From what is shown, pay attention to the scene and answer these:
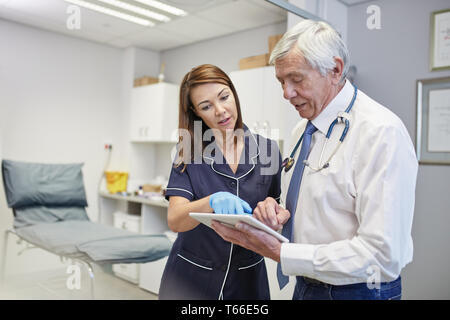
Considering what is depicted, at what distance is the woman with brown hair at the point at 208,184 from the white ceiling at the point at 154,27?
273 millimetres

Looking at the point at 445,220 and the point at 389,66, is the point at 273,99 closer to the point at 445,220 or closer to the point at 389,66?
the point at 389,66

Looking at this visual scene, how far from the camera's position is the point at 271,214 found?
3.55 feet

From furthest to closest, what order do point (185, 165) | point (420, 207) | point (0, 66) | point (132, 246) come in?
1. point (420, 207)
2. point (132, 246)
3. point (185, 165)
4. point (0, 66)

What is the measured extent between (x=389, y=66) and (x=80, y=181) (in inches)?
79.6

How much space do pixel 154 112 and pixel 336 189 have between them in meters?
1.19

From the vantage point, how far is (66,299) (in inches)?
45.1

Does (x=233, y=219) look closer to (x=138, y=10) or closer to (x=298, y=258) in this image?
(x=298, y=258)

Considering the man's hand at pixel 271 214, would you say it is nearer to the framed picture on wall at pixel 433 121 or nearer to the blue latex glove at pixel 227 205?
the blue latex glove at pixel 227 205

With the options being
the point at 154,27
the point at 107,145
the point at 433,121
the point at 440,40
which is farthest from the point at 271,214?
the point at 440,40

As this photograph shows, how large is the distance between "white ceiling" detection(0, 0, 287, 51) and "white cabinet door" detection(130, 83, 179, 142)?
0.19 m

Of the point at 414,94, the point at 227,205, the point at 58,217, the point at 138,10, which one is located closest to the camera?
the point at 227,205

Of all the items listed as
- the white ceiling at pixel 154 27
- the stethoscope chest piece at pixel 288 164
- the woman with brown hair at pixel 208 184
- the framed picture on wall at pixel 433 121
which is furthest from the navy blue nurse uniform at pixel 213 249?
the framed picture on wall at pixel 433 121
